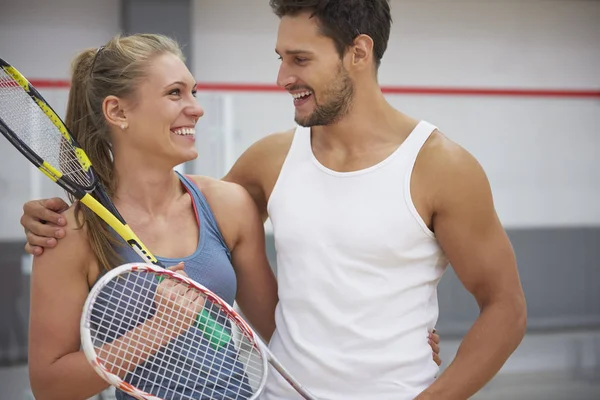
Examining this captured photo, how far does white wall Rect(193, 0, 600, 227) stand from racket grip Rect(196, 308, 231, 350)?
8.77 feet

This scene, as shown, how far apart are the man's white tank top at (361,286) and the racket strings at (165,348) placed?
0.44 ft

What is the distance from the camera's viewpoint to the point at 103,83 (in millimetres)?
1867

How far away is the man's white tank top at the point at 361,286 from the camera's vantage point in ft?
5.83

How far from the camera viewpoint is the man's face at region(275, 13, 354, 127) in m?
1.86

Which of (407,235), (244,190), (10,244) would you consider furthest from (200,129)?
(407,235)

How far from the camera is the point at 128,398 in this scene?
176 cm

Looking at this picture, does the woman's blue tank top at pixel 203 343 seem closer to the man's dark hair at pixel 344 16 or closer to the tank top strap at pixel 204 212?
the tank top strap at pixel 204 212

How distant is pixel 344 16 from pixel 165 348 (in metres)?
0.75

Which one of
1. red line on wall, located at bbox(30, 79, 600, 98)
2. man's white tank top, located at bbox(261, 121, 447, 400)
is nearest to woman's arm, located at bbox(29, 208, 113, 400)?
man's white tank top, located at bbox(261, 121, 447, 400)

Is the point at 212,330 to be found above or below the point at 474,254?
below

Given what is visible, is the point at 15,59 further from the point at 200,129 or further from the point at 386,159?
the point at 386,159

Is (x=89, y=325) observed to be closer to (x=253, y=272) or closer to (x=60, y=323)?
(x=60, y=323)

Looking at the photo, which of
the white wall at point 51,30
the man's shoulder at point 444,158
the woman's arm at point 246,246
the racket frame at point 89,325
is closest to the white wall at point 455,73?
the white wall at point 51,30

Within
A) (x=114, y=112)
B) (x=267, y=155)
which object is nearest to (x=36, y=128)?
(x=114, y=112)
